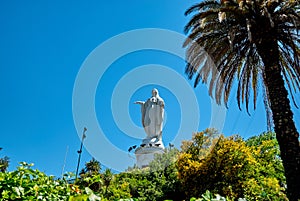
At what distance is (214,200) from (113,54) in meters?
11.7

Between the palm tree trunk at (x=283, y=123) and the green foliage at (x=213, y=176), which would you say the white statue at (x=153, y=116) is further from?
the palm tree trunk at (x=283, y=123)

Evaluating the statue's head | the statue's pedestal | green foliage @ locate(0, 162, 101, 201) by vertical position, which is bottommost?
green foliage @ locate(0, 162, 101, 201)

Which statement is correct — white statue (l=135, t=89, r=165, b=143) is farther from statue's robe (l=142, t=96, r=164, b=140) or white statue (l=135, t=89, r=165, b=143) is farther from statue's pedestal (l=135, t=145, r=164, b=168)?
statue's pedestal (l=135, t=145, r=164, b=168)

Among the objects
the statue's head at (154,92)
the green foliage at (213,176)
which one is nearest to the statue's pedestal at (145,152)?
the statue's head at (154,92)

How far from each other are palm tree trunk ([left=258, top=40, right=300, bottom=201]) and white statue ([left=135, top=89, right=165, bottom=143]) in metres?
15.0

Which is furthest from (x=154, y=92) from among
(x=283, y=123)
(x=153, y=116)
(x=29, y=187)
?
(x=29, y=187)

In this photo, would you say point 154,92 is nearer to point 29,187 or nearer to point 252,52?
point 252,52

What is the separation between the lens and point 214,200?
1341 millimetres

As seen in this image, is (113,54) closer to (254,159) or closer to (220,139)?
(220,139)

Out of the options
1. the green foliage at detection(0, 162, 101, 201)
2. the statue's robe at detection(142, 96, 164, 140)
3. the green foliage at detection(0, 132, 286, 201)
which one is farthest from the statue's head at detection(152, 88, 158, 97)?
the green foliage at detection(0, 162, 101, 201)

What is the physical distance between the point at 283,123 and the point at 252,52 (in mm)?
2984

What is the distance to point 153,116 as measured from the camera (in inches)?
906

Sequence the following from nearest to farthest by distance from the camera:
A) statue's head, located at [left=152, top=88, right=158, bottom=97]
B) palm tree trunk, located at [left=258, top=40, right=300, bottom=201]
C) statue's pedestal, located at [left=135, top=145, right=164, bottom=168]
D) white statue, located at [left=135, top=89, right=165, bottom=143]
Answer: palm tree trunk, located at [left=258, top=40, right=300, bottom=201] → statue's pedestal, located at [left=135, top=145, right=164, bottom=168] → white statue, located at [left=135, top=89, right=165, bottom=143] → statue's head, located at [left=152, top=88, right=158, bottom=97]

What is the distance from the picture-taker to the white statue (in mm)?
22750
